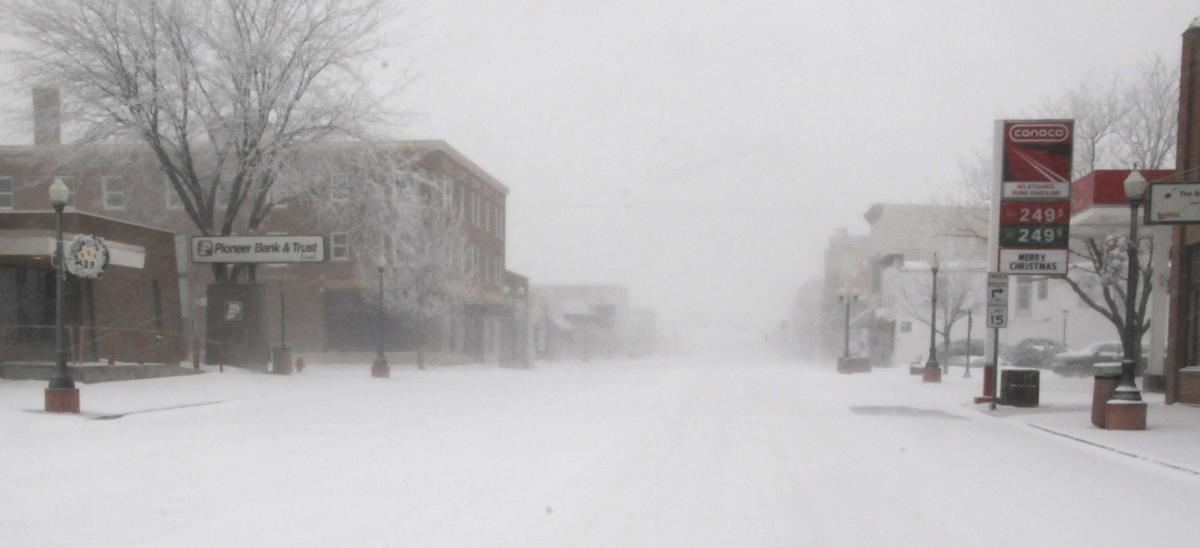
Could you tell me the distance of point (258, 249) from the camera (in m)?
27.1

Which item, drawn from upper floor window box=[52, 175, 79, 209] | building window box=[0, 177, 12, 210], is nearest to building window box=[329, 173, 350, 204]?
upper floor window box=[52, 175, 79, 209]

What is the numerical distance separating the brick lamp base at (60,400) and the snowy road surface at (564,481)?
35 cm

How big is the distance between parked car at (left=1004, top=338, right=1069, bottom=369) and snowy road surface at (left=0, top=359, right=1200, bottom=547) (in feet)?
107

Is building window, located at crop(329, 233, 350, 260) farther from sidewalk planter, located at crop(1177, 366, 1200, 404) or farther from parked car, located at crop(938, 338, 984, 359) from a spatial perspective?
sidewalk planter, located at crop(1177, 366, 1200, 404)

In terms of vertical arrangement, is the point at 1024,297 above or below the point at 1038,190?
below

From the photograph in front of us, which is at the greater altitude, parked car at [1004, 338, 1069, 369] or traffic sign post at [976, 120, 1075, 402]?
traffic sign post at [976, 120, 1075, 402]

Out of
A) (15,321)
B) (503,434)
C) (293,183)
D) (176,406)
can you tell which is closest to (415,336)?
(293,183)

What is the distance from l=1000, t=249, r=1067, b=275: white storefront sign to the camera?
19656 millimetres

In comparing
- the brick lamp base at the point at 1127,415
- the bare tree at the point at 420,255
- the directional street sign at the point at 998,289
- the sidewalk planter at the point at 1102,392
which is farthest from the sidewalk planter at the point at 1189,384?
the bare tree at the point at 420,255

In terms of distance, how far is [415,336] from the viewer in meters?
47.5

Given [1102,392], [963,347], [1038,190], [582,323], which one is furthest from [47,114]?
[582,323]

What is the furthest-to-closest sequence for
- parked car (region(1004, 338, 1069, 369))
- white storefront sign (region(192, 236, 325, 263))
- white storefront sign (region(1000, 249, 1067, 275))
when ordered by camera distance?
1. parked car (region(1004, 338, 1069, 369))
2. white storefront sign (region(192, 236, 325, 263))
3. white storefront sign (region(1000, 249, 1067, 275))

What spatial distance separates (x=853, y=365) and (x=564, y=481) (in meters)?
38.9

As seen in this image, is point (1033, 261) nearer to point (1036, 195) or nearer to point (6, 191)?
point (1036, 195)
